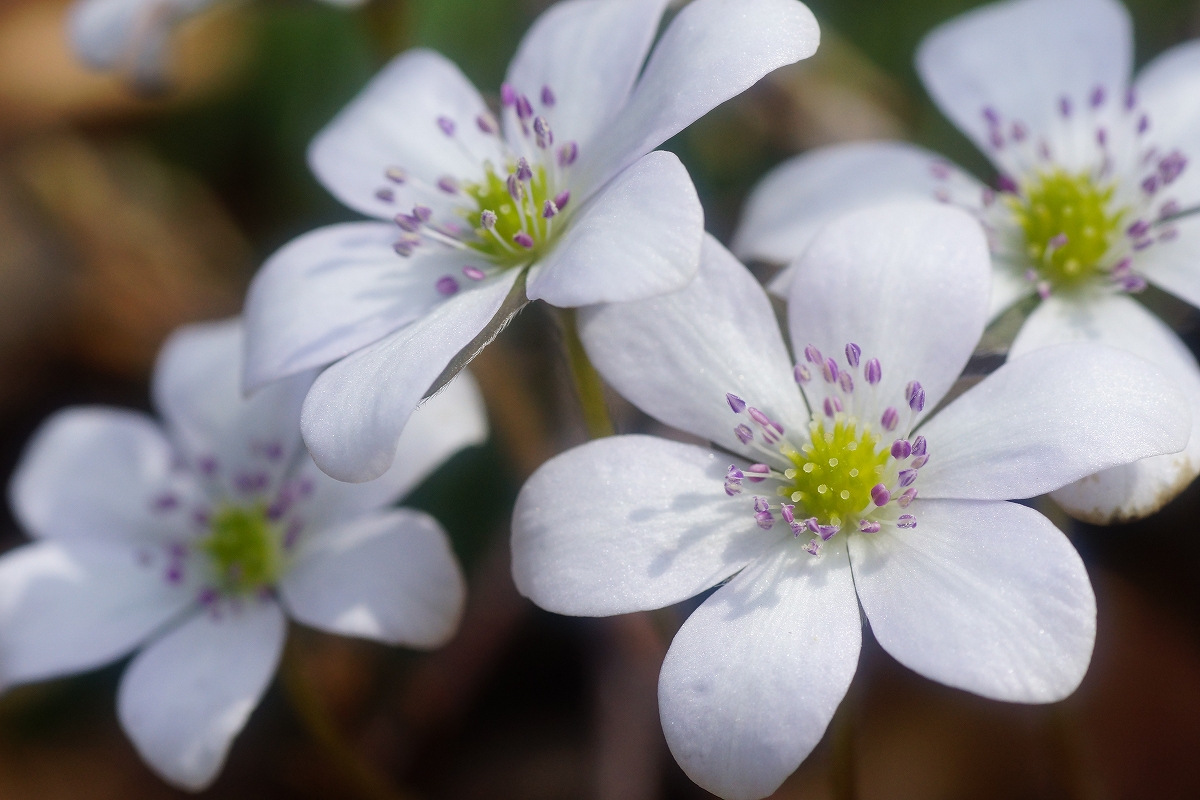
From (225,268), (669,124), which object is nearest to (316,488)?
(669,124)

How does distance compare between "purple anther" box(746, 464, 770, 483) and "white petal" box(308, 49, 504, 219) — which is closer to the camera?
"purple anther" box(746, 464, 770, 483)

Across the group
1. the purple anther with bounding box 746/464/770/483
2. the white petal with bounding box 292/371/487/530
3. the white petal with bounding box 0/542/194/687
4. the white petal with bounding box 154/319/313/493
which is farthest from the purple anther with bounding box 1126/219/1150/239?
the white petal with bounding box 0/542/194/687

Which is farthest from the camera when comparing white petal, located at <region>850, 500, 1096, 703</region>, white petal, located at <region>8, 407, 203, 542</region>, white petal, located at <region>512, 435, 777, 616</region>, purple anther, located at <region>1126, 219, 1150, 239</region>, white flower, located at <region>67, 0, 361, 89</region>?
white flower, located at <region>67, 0, 361, 89</region>

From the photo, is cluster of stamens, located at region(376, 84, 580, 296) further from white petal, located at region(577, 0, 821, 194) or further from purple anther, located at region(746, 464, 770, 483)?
purple anther, located at region(746, 464, 770, 483)

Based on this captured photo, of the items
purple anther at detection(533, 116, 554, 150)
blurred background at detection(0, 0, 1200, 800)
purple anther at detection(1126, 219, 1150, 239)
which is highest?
purple anther at detection(533, 116, 554, 150)

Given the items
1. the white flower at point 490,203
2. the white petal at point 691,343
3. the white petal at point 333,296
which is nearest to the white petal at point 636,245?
the white flower at point 490,203

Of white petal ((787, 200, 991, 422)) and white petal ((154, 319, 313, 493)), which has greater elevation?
white petal ((787, 200, 991, 422))

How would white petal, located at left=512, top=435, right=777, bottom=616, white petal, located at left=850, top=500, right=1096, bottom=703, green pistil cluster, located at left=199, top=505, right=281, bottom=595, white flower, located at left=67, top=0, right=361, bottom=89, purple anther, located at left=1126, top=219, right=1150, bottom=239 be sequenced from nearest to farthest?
white petal, located at left=850, top=500, right=1096, bottom=703 → white petal, located at left=512, top=435, right=777, bottom=616 → purple anther, located at left=1126, top=219, right=1150, bottom=239 → green pistil cluster, located at left=199, top=505, right=281, bottom=595 → white flower, located at left=67, top=0, right=361, bottom=89

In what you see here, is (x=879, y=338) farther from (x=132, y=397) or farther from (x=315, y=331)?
(x=132, y=397)
